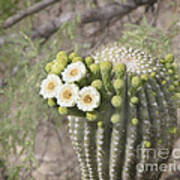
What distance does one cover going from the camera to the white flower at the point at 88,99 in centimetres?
83

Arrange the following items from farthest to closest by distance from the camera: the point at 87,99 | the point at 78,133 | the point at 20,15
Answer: the point at 20,15, the point at 78,133, the point at 87,99

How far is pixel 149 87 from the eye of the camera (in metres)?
0.94

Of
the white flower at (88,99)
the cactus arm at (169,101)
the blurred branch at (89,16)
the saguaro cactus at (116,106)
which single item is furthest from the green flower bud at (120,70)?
the blurred branch at (89,16)

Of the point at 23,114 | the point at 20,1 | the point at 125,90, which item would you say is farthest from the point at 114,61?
the point at 20,1

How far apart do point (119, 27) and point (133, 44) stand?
3.24ft

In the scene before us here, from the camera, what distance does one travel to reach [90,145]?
0.95 metres

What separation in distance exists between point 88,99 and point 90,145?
21cm

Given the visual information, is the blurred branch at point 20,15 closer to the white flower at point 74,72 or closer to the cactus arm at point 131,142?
the white flower at point 74,72

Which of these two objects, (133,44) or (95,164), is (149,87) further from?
(133,44)

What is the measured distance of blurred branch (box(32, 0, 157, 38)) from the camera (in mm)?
1860

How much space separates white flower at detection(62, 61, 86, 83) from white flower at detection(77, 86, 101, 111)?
52mm

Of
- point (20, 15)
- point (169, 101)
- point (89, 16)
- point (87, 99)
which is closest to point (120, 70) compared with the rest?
point (87, 99)

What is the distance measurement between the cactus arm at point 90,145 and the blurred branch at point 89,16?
3.65ft

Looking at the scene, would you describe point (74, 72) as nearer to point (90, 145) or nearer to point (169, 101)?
point (90, 145)
